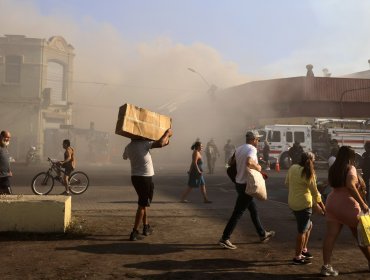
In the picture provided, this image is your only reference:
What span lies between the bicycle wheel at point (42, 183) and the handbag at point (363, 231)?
30.3 ft

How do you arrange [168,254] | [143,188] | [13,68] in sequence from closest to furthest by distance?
[168,254] → [143,188] → [13,68]

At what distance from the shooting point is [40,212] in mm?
6305

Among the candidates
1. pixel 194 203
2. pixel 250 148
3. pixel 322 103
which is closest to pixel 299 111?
pixel 322 103

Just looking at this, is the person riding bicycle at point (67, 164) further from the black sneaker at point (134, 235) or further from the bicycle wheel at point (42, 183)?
the black sneaker at point (134, 235)

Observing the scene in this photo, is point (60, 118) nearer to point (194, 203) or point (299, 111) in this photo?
point (299, 111)

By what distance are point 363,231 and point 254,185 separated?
1.61m

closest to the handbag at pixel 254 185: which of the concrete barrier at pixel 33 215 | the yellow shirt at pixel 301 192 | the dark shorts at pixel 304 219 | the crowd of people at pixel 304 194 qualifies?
the crowd of people at pixel 304 194

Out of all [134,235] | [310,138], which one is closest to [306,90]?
[310,138]

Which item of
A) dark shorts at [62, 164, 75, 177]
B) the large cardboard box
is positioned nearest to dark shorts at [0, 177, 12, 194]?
the large cardboard box

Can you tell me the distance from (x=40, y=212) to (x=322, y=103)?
109ft

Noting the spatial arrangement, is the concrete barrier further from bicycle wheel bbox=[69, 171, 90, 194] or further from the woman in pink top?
bicycle wheel bbox=[69, 171, 90, 194]

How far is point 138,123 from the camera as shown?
6.25 metres

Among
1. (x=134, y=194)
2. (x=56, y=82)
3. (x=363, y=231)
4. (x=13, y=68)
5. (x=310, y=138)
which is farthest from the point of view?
(x=56, y=82)

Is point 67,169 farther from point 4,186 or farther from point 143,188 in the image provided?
point 143,188
